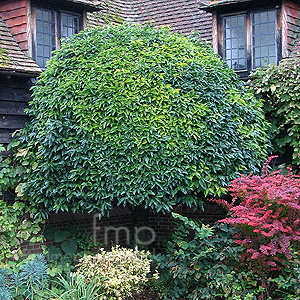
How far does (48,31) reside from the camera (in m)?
8.76

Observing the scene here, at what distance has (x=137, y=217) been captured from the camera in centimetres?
859

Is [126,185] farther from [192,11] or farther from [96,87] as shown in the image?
[192,11]

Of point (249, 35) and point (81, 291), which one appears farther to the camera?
point (249, 35)

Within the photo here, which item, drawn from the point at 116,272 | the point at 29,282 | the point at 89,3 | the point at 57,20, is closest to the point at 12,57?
the point at 57,20

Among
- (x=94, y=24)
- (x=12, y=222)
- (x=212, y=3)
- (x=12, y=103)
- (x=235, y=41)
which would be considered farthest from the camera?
(x=94, y=24)

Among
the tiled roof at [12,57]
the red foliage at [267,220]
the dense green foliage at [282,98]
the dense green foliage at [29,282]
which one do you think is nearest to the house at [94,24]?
the tiled roof at [12,57]

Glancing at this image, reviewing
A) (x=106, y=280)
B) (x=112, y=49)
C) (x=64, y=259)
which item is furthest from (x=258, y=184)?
(x=64, y=259)

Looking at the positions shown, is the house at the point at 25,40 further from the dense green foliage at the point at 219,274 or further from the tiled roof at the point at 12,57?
the dense green foliage at the point at 219,274

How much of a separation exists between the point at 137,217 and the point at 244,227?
262 centimetres

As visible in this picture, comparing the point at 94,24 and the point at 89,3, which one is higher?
the point at 89,3

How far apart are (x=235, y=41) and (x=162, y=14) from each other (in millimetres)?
2319

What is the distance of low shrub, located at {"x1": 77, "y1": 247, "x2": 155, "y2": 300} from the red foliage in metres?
1.49

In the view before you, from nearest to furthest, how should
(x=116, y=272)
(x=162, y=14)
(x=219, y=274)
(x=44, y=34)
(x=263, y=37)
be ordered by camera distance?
(x=116, y=272)
(x=219, y=274)
(x=44, y=34)
(x=263, y=37)
(x=162, y=14)

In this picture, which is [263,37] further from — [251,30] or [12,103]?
[12,103]
